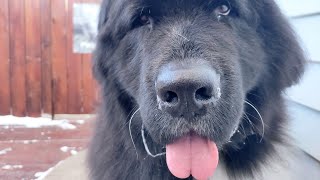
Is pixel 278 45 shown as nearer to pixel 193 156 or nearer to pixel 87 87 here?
pixel 193 156

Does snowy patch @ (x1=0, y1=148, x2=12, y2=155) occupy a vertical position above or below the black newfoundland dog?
below

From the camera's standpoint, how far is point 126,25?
1.69 m

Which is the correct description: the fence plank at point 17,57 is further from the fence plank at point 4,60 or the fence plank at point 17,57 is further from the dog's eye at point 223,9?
the dog's eye at point 223,9

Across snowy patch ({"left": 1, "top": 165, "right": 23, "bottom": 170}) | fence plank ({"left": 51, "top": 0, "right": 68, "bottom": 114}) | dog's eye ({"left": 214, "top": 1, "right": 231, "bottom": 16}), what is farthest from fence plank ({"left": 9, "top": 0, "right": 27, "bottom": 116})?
dog's eye ({"left": 214, "top": 1, "right": 231, "bottom": 16})

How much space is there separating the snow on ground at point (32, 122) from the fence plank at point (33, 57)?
0.20 metres

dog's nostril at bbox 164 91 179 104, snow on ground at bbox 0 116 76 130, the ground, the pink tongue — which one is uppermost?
dog's nostril at bbox 164 91 179 104

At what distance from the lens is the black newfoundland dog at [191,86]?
51.5 inches

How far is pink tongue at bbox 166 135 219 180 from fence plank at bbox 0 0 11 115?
13.5 feet

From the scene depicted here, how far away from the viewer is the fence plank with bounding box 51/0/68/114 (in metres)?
4.97

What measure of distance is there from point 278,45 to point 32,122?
12.2 ft

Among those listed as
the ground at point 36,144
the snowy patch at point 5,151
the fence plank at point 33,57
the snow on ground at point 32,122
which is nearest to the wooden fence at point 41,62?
the fence plank at point 33,57

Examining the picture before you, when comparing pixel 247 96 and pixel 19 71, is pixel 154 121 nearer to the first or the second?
pixel 247 96

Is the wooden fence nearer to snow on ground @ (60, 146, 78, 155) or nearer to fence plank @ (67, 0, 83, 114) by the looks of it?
fence plank @ (67, 0, 83, 114)

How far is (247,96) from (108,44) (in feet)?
2.21
